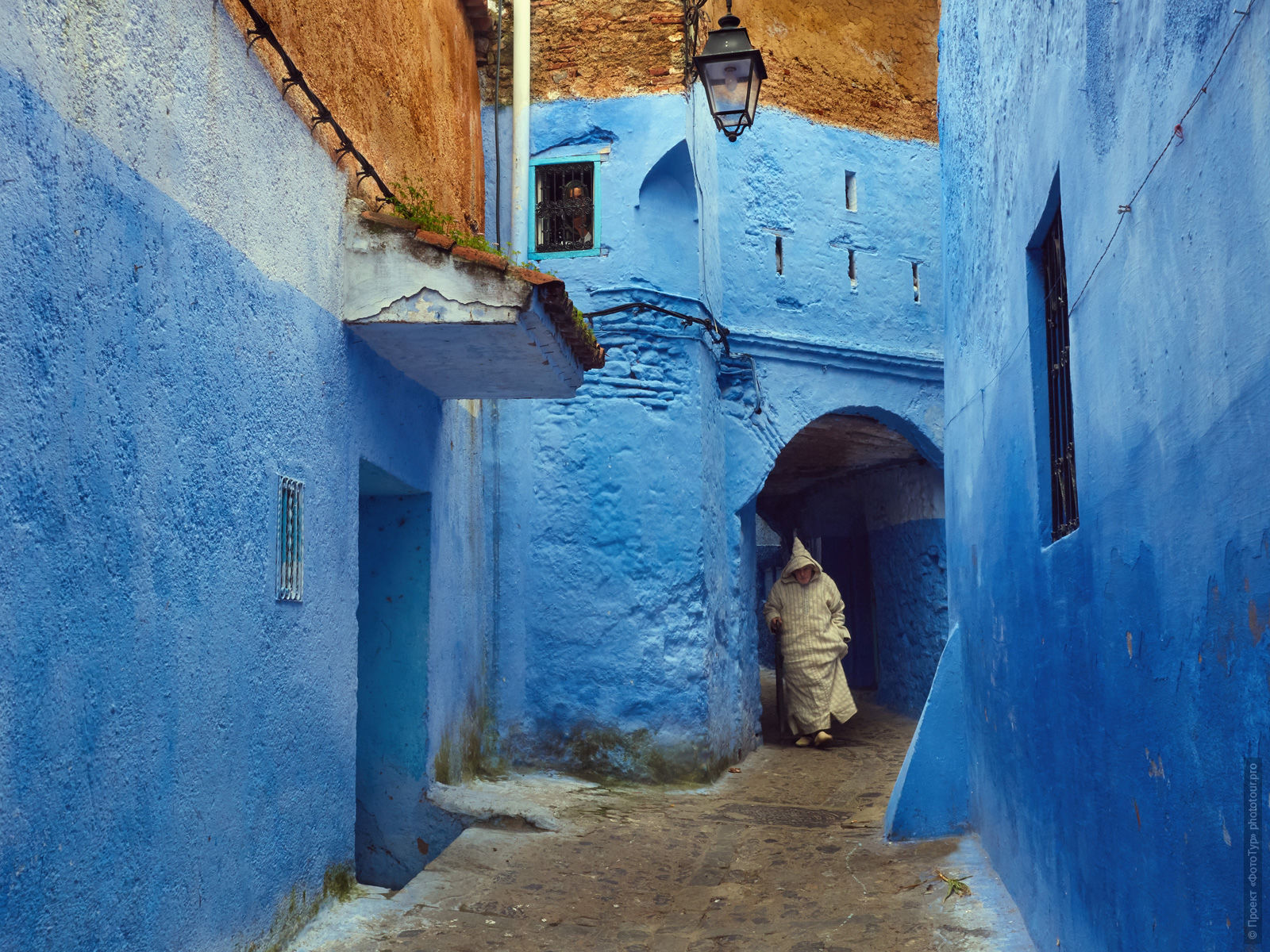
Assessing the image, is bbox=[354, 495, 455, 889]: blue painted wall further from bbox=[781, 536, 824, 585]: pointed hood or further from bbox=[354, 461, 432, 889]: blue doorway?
bbox=[781, 536, 824, 585]: pointed hood

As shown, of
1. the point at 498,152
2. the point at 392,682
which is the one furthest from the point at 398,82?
the point at 392,682

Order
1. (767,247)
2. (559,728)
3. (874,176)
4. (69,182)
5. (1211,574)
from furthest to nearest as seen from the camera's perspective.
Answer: (874,176) → (767,247) → (559,728) → (69,182) → (1211,574)

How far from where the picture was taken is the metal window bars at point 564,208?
870cm

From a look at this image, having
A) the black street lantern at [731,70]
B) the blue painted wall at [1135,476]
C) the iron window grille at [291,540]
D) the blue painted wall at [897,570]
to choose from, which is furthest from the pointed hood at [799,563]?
the iron window grille at [291,540]

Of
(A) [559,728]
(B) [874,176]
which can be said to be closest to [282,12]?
(A) [559,728]

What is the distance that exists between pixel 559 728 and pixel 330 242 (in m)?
4.44

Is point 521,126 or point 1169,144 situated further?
point 521,126

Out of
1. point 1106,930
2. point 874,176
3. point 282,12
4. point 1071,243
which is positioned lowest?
point 1106,930

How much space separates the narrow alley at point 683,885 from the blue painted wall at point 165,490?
56 centimetres

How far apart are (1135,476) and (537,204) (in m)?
6.67

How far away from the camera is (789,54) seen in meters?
10.5

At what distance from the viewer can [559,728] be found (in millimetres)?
8367

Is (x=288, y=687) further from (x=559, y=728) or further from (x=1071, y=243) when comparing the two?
(x=559, y=728)

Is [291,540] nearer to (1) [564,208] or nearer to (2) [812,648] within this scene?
(1) [564,208]
